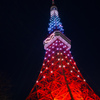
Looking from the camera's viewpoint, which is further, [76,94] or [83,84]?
[83,84]

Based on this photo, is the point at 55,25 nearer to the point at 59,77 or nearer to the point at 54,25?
the point at 54,25

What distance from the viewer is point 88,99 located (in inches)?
340

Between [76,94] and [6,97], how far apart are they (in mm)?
5024

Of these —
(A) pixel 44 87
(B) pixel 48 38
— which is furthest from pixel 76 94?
(B) pixel 48 38

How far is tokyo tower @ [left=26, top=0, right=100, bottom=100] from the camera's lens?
8.66 meters

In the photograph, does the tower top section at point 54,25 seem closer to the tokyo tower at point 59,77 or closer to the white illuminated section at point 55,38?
the tokyo tower at point 59,77

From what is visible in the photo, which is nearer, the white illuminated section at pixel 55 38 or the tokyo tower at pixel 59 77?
the tokyo tower at pixel 59 77

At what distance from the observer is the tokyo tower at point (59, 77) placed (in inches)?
341

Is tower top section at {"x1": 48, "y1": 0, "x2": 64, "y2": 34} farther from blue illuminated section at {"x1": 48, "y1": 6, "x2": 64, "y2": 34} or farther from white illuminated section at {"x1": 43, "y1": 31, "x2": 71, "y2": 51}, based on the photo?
white illuminated section at {"x1": 43, "y1": 31, "x2": 71, "y2": 51}

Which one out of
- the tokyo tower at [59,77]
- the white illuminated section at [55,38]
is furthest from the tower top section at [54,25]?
the white illuminated section at [55,38]

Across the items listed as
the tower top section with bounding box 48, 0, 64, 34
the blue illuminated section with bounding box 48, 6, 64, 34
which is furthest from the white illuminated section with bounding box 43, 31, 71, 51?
the blue illuminated section with bounding box 48, 6, 64, 34

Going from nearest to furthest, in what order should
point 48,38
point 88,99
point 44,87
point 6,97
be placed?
point 6,97 → point 88,99 → point 44,87 → point 48,38

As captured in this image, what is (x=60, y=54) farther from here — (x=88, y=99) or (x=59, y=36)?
(x=88, y=99)

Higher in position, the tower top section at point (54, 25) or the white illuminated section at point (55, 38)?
the tower top section at point (54, 25)
